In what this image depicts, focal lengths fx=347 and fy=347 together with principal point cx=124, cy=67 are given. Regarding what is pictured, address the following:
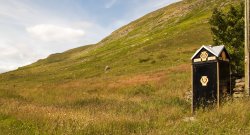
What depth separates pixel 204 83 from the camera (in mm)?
13562

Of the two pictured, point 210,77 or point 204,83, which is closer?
point 210,77

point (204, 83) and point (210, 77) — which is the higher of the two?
point (210, 77)

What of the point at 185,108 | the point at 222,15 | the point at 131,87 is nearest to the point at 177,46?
the point at 131,87

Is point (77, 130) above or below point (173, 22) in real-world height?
below

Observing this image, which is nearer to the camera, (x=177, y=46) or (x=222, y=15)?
(x=222, y=15)

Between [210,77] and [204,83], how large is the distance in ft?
1.17

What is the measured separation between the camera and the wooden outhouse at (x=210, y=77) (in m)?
13.2

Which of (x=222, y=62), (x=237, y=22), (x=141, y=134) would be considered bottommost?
(x=141, y=134)

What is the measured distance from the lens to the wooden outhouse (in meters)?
13.2

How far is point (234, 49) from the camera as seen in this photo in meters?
18.6

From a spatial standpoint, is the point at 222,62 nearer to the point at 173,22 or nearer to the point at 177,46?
the point at 177,46

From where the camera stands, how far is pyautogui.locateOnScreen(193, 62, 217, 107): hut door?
13.3 m

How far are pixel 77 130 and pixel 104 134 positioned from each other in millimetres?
770

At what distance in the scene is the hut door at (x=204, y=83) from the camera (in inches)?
522
